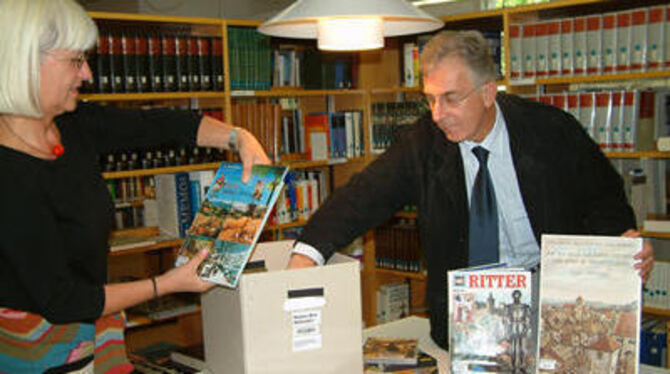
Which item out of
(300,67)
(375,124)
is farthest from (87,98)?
(375,124)

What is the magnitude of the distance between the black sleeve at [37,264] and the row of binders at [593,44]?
3.10 meters

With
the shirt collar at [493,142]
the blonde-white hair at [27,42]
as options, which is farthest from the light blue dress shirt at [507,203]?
the blonde-white hair at [27,42]

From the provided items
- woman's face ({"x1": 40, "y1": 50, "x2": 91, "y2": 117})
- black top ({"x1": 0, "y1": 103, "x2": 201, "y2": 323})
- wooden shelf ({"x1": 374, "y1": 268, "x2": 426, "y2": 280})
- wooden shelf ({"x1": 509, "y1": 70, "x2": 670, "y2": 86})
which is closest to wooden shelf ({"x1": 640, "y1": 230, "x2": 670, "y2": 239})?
wooden shelf ({"x1": 509, "y1": 70, "x2": 670, "y2": 86})

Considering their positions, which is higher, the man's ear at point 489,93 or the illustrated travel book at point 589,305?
the man's ear at point 489,93

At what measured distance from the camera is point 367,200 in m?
1.98

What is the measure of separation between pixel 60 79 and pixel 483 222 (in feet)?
3.87

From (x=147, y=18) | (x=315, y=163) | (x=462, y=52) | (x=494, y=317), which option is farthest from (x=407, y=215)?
(x=494, y=317)

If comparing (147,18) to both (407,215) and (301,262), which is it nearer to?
(407,215)

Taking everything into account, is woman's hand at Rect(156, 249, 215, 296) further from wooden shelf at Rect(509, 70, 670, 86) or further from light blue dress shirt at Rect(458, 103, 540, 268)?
wooden shelf at Rect(509, 70, 670, 86)

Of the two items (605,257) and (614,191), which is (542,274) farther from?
(614,191)

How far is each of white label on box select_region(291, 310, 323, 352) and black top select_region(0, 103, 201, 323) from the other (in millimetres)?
443

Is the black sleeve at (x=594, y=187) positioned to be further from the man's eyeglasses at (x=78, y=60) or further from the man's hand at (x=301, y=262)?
the man's eyeglasses at (x=78, y=60)

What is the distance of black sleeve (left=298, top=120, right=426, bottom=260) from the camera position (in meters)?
1.88

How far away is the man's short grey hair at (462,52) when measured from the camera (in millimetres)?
1875
